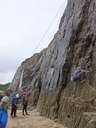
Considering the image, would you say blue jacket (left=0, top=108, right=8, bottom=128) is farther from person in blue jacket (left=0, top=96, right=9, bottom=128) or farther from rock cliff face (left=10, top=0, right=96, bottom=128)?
rock cliff face (left=10, top=0, right=96, bottom=128)

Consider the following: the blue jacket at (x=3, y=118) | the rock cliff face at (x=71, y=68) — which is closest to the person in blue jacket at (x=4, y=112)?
the blue jacket at (x=3, y=118)

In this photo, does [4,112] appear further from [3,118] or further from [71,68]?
[71,68]

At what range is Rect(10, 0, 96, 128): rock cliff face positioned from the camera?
2141 centimetres

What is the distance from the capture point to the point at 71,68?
25.7m

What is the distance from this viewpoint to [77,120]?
19.8 meters

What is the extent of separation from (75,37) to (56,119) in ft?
19.5

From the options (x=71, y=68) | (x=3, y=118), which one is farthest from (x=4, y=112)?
(x=71, y=68)

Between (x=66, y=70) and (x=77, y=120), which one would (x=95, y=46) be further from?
(x=77, y=120)

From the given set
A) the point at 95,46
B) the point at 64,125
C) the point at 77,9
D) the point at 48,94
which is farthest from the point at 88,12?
the point at 64,125

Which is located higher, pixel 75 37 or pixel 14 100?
pixel 75 37

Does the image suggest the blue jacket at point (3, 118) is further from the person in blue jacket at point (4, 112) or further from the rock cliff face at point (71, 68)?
the rock cliff face at point (71, 68)

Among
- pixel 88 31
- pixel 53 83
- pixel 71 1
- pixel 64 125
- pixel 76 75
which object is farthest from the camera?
pixel 71 1

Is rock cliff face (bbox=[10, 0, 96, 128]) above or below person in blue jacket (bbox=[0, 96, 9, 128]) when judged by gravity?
above

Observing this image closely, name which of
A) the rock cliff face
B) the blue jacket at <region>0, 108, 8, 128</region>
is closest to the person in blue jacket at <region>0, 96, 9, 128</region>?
the blue jacket at <region>0, 108, 8, 128</region>
